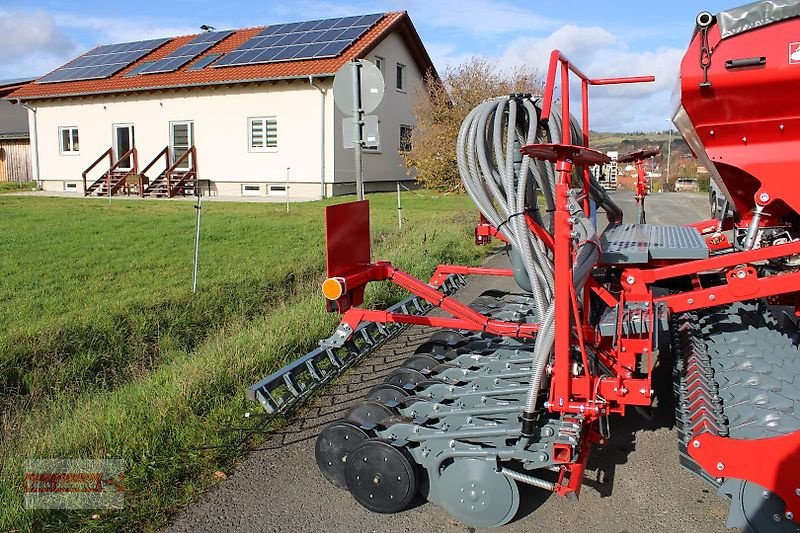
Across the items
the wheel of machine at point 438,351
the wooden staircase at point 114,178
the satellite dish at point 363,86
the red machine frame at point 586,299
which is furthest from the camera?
the wooden staircase at point 114,178

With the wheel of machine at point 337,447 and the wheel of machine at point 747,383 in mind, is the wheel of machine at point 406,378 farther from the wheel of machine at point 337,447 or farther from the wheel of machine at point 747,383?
the wheel of machine at point 747,383

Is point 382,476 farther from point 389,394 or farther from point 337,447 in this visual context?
point 389,394

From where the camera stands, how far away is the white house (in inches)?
880

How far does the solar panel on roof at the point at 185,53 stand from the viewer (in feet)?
81.2

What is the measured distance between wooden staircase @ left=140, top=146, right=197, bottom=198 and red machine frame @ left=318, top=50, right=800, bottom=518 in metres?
20.2

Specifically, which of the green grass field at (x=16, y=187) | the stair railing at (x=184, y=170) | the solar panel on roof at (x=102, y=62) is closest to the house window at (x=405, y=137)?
the stair railing at (x=184, y=170)

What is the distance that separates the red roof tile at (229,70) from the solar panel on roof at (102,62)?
0.21 meters

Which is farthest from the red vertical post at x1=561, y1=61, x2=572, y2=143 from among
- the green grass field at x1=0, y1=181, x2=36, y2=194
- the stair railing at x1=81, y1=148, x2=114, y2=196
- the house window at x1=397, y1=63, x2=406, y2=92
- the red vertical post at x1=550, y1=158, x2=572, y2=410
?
the green grass field at x1=0, y1=181, x2=36, y2=194

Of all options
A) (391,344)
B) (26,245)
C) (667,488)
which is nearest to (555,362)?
(667,488)

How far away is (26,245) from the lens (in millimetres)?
10695

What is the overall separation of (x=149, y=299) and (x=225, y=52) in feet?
66.6

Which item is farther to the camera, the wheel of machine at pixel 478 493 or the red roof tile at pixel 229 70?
the red roof tile at pixel 229 70

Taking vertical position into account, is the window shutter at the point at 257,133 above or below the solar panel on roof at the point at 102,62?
below

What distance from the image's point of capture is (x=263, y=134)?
76.3 feet
